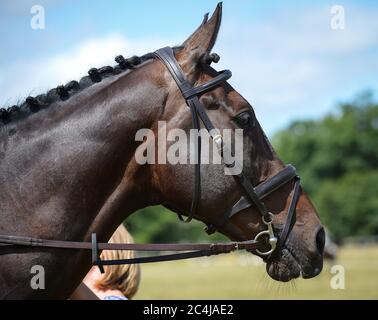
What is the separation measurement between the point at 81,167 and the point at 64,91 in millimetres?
607

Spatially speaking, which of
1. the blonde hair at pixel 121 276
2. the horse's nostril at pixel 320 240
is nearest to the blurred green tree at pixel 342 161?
the blonde hair at pixel 121 276

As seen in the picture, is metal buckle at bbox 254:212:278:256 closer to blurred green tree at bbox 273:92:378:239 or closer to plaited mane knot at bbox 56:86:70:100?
plaited mane knot at bbox 56:86:70:100

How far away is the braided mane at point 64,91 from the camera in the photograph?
13.5 feet

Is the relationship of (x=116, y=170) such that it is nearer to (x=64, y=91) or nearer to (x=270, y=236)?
(x=64, y=91)

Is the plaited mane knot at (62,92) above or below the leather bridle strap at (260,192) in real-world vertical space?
above

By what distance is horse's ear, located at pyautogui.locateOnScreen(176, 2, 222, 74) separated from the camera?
4.22 m

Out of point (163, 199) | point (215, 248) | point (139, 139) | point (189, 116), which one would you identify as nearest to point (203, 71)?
point (189, 116)

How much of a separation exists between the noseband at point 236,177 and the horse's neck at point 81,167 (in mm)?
210

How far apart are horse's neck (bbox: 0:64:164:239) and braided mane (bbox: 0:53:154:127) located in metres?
0.08

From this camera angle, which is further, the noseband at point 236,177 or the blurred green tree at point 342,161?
the blurred green tree at point 342,161

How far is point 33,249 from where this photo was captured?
149 inches

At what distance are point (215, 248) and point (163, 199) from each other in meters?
0.51

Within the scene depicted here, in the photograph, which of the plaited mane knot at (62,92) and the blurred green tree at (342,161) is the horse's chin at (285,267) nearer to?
the plaited mane knot at (62,92)
